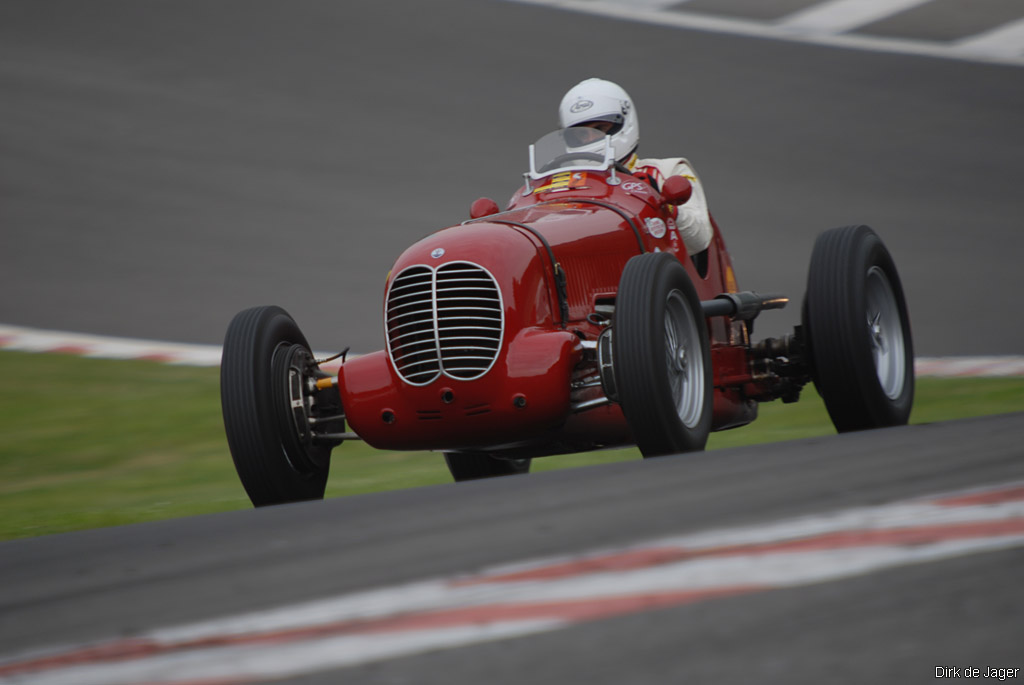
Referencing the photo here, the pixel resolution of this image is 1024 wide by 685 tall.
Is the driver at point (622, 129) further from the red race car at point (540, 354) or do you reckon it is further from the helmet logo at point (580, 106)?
the red race car at point (540, 354)

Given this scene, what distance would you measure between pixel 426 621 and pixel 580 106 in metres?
4.62

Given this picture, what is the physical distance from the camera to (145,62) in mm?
16750

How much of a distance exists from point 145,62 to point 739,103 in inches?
283

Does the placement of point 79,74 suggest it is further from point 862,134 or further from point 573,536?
point 573,536

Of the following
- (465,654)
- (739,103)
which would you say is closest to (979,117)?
(739,103)

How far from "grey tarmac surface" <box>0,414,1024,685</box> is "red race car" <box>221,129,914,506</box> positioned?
0.54 metres

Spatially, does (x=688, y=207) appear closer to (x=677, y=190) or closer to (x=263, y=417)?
(x=677, y=190)

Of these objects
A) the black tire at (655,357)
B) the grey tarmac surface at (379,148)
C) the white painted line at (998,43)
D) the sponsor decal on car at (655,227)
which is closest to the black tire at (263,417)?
the black tire at (655,357)

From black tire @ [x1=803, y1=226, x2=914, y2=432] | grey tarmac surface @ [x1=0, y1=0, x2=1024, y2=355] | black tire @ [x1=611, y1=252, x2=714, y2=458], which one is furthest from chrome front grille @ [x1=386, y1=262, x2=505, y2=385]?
grey tarmac surface @ [x1=0, y1=0, x2=1024, y2=355]

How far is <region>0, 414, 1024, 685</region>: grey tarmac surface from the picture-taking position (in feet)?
6.56

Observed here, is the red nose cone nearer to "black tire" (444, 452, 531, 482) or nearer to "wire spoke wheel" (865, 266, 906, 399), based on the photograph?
"black tire" (444, 452, 531, 482)

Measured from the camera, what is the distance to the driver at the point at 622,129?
6387 millimetres

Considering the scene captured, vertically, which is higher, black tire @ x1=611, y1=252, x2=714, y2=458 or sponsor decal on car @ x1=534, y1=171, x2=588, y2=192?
sponsor decal on car @ x1=534, y1=171, x2=588, y2=192

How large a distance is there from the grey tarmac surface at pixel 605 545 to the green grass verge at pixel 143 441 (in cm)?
177
